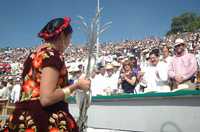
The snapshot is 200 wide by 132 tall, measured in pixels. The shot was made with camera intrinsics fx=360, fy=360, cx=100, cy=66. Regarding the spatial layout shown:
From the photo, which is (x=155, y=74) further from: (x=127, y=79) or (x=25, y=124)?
(x=25, y=124)

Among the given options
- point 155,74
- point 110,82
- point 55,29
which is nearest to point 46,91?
point 55,29

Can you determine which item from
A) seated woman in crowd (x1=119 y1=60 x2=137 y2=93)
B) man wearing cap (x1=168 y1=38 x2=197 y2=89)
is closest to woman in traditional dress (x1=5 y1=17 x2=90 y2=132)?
man wearing cap (x1=168 y1=38 x2=197 y2=89)

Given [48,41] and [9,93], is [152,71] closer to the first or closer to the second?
[48,41]

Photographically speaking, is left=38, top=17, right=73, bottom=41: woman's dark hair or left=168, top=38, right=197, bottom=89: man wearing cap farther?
left=168, top=38, right=197, bottom=89: man wearing cap

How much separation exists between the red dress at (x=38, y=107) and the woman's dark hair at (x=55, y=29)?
0.11 m

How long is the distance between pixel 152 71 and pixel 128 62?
0.77 metres

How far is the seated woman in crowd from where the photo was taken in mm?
8630

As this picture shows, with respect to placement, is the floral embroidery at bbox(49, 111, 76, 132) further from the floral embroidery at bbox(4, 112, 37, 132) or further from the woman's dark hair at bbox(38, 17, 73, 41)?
the woman's dark hair at bbox(38, 17, 73, 41)

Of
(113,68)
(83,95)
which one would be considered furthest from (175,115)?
(113,68)

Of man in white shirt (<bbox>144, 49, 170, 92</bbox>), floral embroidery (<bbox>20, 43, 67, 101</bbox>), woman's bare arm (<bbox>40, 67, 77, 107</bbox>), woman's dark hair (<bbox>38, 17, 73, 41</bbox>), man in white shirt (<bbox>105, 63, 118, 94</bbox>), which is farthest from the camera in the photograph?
man in white shirt (<bbox>105, 63, 118, 94</bbox>)

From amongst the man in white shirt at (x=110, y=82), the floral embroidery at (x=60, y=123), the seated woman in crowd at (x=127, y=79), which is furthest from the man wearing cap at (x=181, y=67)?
the floral embroidery at (x=60, y=123)

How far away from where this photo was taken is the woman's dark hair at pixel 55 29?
282 centimetres

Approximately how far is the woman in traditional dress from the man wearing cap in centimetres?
453

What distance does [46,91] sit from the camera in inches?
99.1
